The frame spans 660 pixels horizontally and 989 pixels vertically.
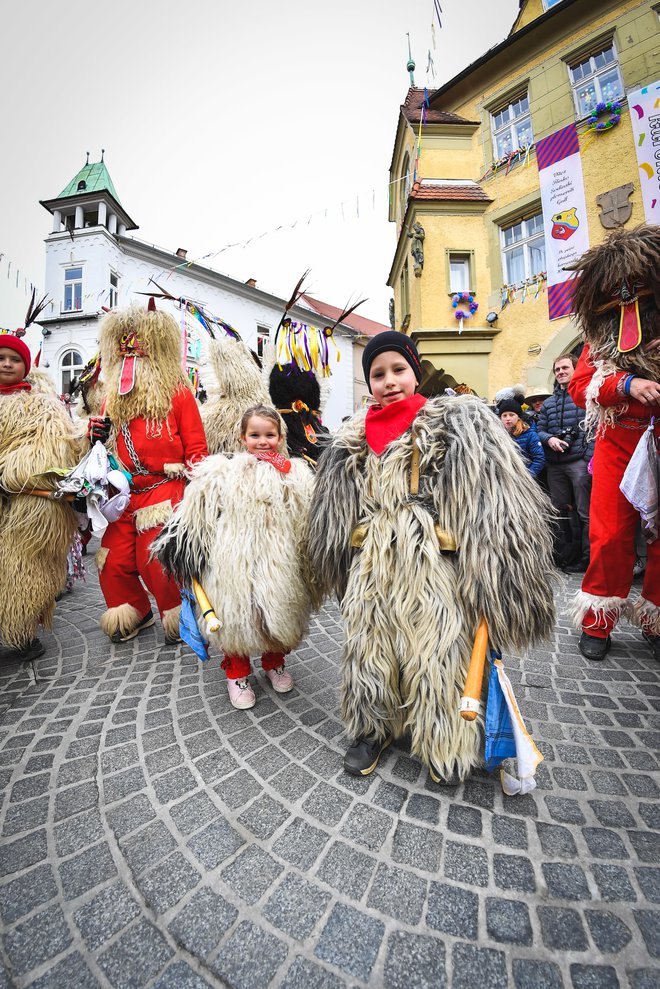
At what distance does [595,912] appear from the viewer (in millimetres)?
1143

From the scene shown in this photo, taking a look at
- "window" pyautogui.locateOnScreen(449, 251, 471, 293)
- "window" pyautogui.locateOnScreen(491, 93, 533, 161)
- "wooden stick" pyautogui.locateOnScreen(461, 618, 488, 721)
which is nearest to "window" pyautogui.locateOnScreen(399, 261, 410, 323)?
"window" pyautogui.locateOnScreen(449, 251, 471, 293)

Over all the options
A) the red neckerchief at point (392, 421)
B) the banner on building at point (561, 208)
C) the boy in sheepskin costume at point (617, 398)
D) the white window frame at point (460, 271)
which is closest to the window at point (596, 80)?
the banner on building at point (561, 208)

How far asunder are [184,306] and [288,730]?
3.94m

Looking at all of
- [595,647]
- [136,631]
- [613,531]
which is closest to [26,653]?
[136,631]

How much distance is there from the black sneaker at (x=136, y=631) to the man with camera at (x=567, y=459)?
4106 millimetres

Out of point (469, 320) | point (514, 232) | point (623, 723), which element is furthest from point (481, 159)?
point (623, 723)

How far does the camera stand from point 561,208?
8.52 meters

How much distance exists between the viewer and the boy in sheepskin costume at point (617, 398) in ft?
7.27

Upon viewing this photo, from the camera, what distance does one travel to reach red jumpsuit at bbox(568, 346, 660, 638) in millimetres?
2422

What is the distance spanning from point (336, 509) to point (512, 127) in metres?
12.6

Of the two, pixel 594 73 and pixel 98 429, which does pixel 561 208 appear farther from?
pixel 98 429

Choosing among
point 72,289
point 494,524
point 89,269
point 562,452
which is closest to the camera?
point 494,524

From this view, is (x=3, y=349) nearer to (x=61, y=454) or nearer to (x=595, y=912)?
(x=61, y=454)

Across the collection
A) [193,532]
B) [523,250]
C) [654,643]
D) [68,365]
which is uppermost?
[68,365]
